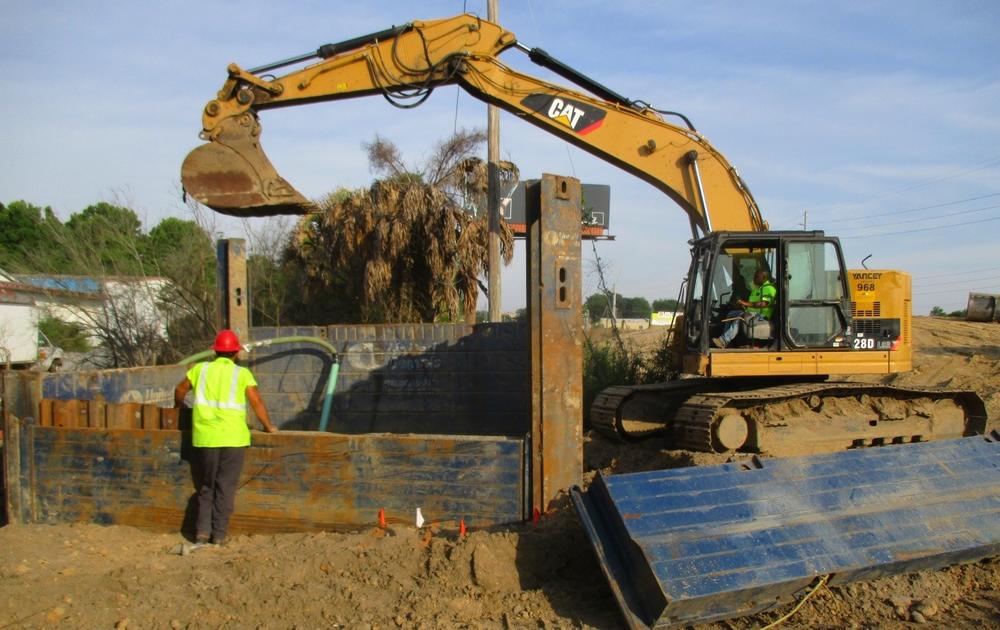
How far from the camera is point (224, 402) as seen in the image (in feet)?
20.0

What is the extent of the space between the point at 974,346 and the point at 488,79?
46.7 ft

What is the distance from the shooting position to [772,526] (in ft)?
16.2

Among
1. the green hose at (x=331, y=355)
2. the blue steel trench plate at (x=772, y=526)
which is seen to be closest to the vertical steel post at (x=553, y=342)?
the blue steel trench plate at (x=772, y=526)

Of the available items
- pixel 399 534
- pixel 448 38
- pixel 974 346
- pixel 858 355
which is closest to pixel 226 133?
pixel 448 38

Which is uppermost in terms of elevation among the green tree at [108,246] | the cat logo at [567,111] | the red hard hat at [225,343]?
the cat logo at [567,111]

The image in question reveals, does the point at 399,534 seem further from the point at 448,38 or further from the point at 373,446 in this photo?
the point at 448,38

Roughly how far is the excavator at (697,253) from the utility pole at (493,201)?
12.1 ft

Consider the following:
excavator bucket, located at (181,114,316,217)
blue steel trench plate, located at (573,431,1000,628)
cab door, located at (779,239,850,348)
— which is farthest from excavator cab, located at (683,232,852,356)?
excavator bucket, located at (181,114,316,217)

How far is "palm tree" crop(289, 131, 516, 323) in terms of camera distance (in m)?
14.8

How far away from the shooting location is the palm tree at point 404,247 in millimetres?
14812

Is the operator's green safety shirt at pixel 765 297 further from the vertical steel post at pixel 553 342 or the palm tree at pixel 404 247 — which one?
the palm tree at pixel 404 247

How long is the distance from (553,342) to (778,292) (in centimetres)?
324

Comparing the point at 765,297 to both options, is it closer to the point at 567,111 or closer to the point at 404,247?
the point at 567,111

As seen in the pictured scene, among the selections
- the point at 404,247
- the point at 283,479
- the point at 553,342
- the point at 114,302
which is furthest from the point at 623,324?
the point at 283,479
